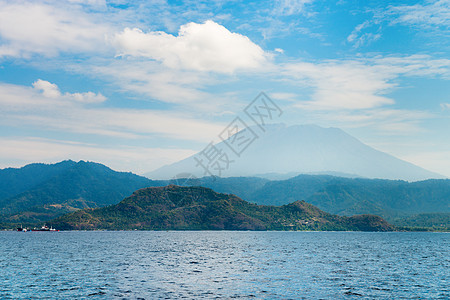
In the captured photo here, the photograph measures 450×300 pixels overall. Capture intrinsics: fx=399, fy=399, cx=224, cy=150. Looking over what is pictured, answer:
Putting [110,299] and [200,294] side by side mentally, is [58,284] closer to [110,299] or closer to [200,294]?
[110,299]

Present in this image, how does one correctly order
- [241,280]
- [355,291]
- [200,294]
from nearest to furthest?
[200,294]
[355,291]
[241,280]

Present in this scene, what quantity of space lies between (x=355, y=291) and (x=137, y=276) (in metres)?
48.3

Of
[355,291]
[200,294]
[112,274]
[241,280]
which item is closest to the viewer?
[200,294]

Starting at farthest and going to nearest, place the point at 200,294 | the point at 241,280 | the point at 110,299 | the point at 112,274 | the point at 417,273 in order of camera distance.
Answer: the point at 417,273 → the point at 112,274 → the point at 241,280 → the point at 200,294 → the point at 110,299

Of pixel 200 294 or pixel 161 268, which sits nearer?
pixel 200 294

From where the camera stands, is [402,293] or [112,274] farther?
[112,274]

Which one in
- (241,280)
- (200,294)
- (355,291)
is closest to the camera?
(200,294)

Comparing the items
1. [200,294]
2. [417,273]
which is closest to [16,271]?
[200,294]

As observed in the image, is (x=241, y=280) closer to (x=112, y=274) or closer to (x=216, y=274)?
(x=216, y=274)

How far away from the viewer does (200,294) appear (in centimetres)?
7119

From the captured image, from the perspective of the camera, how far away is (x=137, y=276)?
9294cm

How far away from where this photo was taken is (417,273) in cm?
10794

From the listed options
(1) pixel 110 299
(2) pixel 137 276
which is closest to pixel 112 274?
(2) pixel 137 276

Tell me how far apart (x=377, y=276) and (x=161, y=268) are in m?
56.0
